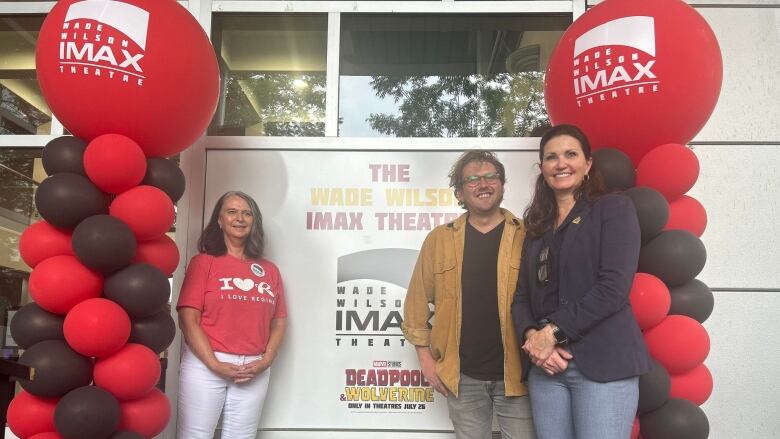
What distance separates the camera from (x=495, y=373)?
102 inches

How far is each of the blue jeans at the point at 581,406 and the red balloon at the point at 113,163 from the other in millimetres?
1793

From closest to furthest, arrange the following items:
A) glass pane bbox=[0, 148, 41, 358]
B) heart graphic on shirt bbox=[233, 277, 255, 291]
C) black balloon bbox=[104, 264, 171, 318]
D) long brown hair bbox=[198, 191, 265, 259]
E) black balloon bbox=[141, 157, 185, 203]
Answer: black balloon bbox=[104, 264, 171, 318] < black balloon bbox=[141, 157, 185, 203] < heart graphic on shirt bbox=[233, 277, 255, 291] < long brown hair bbox=[198, 191, 265, 259] < glass pane bbox=[0, 148, 41, 358]

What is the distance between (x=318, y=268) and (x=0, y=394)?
2135mm

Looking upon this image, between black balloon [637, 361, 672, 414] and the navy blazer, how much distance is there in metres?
0.14

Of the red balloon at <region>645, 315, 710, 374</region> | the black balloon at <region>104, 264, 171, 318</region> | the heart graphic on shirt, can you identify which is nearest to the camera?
the red balloon at <region>645, 315, 710, 374</region>

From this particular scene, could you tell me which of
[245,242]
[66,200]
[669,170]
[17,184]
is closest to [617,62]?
[669,170]

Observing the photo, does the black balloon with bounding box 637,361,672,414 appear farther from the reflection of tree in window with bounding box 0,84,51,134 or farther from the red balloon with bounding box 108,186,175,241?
the reflection of tree in window with bounding box 0,84,51,134

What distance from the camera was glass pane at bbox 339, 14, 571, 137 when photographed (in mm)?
3791

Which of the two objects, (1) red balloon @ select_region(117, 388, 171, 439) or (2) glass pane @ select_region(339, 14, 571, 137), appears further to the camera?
(2) glass pane @ select_region(339, 14, 571, 137)

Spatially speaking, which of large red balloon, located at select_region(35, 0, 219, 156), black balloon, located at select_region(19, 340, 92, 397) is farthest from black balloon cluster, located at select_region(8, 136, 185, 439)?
large red balloon, located at select_region(35, 0, 219, 156)

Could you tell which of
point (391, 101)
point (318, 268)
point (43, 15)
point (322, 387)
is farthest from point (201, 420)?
point (43, 15)

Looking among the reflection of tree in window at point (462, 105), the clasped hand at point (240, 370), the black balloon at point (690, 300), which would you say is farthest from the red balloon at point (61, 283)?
the black balloon at point (690, 300)

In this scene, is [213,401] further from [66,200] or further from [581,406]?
[581,406]

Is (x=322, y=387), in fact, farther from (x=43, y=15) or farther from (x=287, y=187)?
(x=43, y=15)
